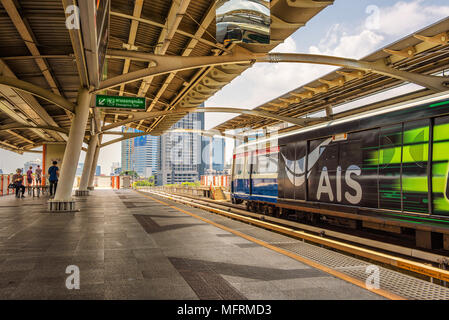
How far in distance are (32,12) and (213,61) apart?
6.16m

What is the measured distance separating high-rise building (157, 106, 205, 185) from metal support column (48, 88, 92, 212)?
423 ft

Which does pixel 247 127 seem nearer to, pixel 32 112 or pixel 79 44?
pixel 32 112

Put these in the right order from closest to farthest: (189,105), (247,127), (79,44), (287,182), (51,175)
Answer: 1. (79,44)
2. (287,182)
3. (51,175)
4. (189,105)
5. (247,127)

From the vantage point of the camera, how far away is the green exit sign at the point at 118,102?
14.1m

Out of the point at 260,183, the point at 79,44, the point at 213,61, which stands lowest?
the point at 260,183

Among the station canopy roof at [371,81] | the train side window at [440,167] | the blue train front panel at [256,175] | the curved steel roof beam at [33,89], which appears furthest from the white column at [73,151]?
the train side window at [440,167]

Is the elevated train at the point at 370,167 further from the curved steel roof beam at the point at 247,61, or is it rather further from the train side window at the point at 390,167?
the curved steel roof beam at the point at 247,61

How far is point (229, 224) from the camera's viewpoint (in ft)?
30.2

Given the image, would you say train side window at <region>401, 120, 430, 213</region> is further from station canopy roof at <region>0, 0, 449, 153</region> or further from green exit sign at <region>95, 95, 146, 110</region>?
green exit sign at <region>95, 95, 146, 110</region>

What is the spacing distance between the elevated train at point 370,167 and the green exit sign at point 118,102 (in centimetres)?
673

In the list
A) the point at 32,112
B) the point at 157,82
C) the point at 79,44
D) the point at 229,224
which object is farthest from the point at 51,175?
the point at 229,224

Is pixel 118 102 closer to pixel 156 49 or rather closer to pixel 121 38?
pixel 121 38

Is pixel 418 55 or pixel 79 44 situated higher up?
A: pixel 418 55
